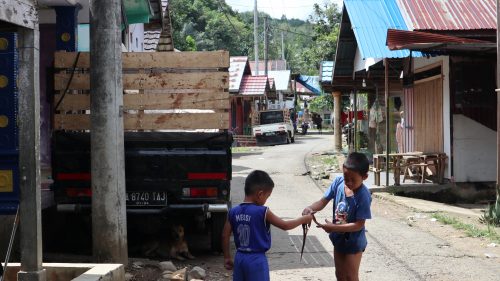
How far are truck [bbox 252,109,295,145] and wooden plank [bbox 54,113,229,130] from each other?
28822 mm

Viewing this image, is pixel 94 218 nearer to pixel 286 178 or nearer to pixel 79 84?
pixel 79 84

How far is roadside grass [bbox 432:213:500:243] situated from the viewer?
8.88 metres

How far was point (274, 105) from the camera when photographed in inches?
2363

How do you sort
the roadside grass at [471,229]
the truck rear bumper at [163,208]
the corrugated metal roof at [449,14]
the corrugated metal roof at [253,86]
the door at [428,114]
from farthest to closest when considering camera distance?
the corrugated metal roof at [253,86] < the door at [428,114] < the corrugated metal roof at [449,14] < the roadside grass at [471,229] < the truck rear bumper at [163,208]

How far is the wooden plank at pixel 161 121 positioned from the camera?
7.48 metres

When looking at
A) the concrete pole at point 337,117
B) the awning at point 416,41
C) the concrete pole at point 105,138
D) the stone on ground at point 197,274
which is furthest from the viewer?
the concrete pole at point 337,117

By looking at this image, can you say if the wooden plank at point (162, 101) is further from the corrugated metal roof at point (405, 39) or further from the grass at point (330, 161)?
the grass at point (330, 161)

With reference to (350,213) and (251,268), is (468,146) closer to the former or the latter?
(350,213)

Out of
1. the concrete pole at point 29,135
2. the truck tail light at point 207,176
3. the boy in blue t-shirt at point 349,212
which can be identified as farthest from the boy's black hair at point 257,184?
the truck tail light at point 207,176

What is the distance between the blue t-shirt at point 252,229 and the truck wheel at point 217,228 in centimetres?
320

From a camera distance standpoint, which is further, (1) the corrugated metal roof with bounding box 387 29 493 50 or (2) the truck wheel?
(1) the corrugated metal roof with bounding box 387 29 493 50

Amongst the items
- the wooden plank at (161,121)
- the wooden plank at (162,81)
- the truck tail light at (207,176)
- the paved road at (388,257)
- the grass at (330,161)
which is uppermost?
the wooden plank at (162,81)

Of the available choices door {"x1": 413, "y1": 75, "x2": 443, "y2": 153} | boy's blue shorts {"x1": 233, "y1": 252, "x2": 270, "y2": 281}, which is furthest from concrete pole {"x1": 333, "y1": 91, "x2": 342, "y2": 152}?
boy's blue shorts {"x1": 233, "y1": 252, "x2": 270, "y2": 281}

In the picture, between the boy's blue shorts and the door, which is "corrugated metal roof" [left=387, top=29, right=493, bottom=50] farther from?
the boy's blue shorts
